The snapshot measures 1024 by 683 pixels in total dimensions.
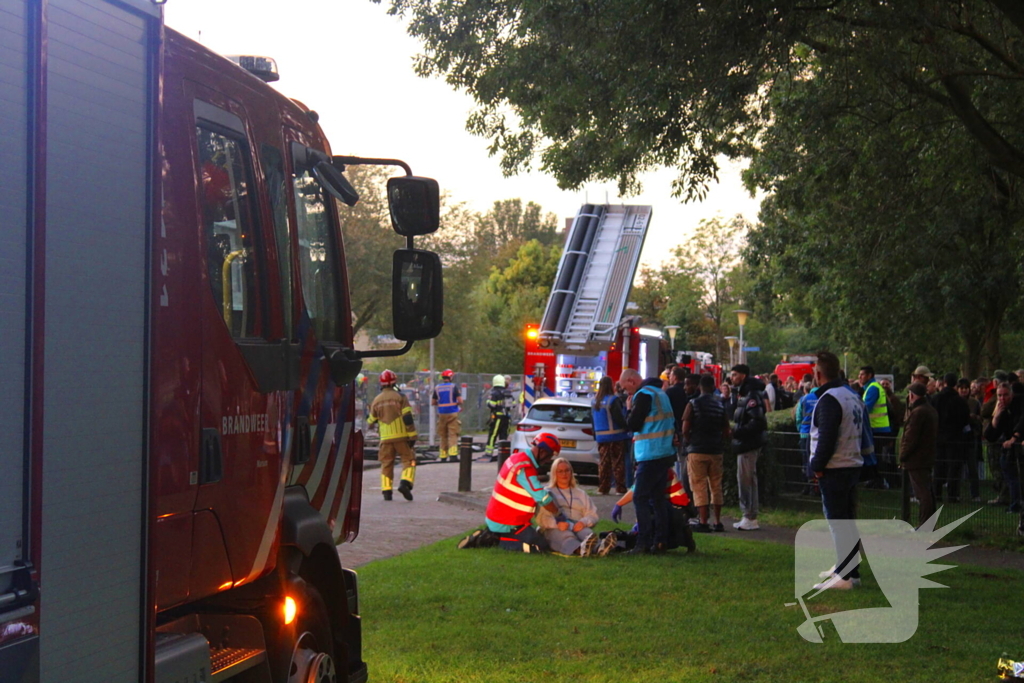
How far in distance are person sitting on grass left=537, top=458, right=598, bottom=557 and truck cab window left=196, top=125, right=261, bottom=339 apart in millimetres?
7693

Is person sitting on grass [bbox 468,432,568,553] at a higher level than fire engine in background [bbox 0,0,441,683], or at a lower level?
lower

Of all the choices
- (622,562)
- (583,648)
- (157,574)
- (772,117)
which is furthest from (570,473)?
(157,574)

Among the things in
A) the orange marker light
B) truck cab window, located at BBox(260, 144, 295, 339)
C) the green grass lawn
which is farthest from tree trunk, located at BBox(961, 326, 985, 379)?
the orange marker light

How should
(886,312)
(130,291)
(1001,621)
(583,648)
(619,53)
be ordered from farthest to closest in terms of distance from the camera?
(886,312) < (619,53) < (1001,621) < (583,648) < (130,291)

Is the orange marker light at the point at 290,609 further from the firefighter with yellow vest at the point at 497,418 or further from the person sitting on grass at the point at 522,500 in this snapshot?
the firefighter with yellow vest at the point at 497,418

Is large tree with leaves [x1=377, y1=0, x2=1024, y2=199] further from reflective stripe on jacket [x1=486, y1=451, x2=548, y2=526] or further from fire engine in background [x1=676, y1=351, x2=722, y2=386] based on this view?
fire engine in background [x1=676, y1=351, x2=722, y2=386]

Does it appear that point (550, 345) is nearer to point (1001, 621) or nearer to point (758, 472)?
point (758, 472)

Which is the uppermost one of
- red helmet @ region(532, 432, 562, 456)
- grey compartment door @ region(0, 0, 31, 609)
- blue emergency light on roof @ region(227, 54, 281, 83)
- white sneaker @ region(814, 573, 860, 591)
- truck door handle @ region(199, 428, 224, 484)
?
blue emergency light on roof @ region(227, 54, 281, 83)

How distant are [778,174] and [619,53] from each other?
795cm

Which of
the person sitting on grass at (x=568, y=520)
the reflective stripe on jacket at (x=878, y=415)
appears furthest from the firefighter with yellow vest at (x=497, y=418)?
the person sitting on grass at (x=568, y=520)

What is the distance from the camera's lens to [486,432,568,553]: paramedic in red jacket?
11.3m

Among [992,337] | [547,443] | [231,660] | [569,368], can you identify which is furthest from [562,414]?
[231,660]

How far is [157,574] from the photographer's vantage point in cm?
318

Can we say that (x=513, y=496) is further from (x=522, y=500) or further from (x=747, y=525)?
(x=747, y=525)
